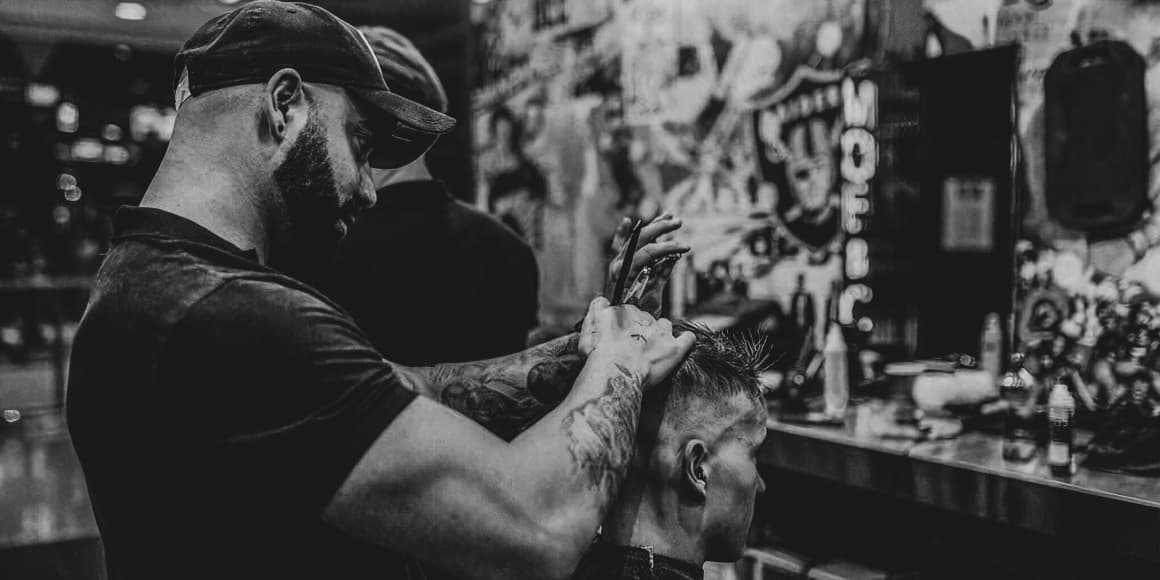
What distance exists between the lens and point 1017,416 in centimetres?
275

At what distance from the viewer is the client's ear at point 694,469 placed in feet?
5.40

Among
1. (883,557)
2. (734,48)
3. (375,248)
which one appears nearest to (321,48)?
→ (375,248)

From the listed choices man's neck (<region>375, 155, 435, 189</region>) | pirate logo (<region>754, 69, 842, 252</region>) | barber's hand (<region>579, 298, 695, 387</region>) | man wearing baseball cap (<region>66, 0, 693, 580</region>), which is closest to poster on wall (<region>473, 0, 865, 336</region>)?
pirate logo (<region>754, 69, 842, 252</region>)

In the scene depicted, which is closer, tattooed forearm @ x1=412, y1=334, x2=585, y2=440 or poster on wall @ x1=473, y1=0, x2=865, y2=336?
tattooed forearm @ x1=412, y1=334, x2=585, y2=440

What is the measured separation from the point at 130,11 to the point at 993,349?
767 centimetres

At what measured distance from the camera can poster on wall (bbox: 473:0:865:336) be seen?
12.4ft

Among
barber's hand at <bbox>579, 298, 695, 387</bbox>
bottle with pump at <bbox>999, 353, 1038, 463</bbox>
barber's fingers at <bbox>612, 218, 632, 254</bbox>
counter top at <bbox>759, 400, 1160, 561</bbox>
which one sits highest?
barber's fingers at <bbox>612, 218, 632, 254</bbox>

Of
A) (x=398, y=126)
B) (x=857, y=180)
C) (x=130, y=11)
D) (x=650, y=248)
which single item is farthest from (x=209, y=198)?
(x=130, y=11)

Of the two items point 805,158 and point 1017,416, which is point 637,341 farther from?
point 805,158

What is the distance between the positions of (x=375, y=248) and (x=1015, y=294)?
2082 millimetres

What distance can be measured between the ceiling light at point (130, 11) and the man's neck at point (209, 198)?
7.65 meters

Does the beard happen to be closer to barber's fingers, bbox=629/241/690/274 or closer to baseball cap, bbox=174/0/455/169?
baseball cap, bbox=174/0/455/169

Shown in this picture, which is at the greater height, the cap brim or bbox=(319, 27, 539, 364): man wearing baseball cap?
the cap brim

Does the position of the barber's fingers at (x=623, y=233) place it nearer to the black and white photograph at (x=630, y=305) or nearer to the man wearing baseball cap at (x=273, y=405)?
the black and white photograph at (x=630, y=305)
